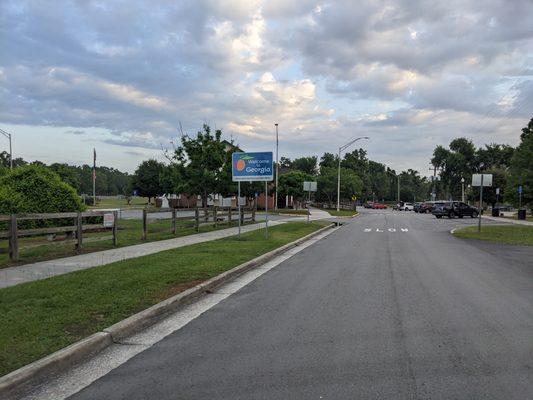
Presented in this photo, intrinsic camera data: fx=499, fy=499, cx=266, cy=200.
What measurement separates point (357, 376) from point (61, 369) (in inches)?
115

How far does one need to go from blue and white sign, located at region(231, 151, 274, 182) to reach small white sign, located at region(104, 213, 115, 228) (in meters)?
5.95

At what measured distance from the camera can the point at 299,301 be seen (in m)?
8.19

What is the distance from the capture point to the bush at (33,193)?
Answer: 17875 millimetres

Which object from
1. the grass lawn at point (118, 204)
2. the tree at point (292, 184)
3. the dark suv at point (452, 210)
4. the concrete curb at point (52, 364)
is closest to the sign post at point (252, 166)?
the concrete curb at point (52, 364)

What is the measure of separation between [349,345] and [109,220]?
11.4m

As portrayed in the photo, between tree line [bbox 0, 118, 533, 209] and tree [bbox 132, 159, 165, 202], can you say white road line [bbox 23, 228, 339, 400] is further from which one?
tree [bbox 132, 159, 165, 202]

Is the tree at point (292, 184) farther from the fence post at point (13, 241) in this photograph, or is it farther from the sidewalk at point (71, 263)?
the fence post at point (13, 241)

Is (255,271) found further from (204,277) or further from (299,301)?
(299,301)

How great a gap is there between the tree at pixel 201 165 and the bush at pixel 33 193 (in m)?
8.65

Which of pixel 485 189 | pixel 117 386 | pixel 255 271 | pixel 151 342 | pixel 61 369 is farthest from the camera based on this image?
pixel 485 189

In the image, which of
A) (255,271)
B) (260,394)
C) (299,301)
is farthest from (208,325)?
(255,271)

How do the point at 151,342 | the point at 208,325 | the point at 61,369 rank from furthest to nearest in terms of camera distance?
the point at 208,325 < the point at 151,342 < the point at 61,369

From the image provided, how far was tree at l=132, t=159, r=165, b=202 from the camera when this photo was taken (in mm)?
82938

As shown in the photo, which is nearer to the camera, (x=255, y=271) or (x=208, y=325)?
(x=208, y=325)
